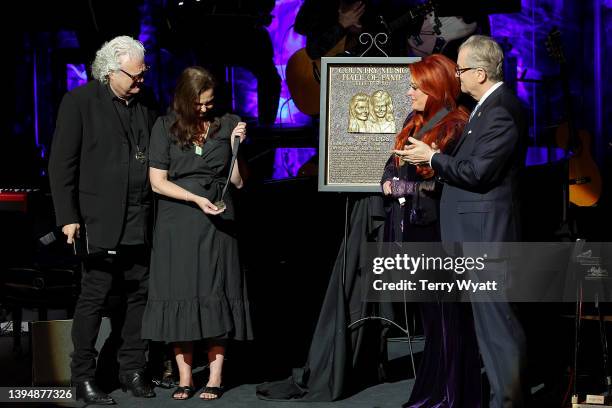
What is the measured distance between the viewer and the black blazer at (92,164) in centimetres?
475

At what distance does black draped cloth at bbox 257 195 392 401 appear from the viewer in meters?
4.93

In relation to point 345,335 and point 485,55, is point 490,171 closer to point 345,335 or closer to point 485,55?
point 485,55

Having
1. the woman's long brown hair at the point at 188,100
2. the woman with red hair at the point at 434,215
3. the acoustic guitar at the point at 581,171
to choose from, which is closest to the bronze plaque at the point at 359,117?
the woman with red hair at the point at 434,215

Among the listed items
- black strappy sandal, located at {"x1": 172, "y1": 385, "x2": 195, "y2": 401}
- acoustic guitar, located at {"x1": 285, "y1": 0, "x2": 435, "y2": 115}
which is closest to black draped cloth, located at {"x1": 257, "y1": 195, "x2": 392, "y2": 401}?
black strappy sandal, located at {"x1": 172, "y1": 385, "x2": 195, "y2": 401}

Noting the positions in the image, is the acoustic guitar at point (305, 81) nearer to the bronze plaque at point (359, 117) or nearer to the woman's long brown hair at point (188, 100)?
the bronze plaque at point (359, 117)

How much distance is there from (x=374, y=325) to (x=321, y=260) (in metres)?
1.56

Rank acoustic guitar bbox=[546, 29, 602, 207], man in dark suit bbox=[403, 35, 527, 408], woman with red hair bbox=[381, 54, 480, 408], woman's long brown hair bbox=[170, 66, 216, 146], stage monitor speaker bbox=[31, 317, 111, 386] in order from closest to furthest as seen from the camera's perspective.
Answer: man in dark suit bbox=[403, 35, 527, 408], woman with red hair bbox=[381, 54, 480, 408], woman's long brown hair bbox=[170, 66, 216, 146], stage monitor speaker bbox=[31, 317, 111, 386], acoustic guitar bbox=[546, 29, 602, 207]

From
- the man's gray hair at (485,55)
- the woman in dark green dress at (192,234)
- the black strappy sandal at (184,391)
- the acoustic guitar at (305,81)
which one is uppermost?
Answer: the acoustic guitar at (305,81)

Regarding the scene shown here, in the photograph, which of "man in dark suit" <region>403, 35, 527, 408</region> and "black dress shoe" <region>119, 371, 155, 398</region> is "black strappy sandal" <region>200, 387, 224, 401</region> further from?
"man in dark suit" <region>403, 35, 527, 408</region>

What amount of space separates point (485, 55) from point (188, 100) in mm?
1522

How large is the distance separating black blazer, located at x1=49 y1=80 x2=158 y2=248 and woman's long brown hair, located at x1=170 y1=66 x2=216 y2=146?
310mm

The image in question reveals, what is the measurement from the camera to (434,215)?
4.52 meters

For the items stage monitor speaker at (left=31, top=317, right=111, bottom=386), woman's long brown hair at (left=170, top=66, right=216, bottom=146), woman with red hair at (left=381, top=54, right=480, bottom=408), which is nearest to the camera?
woman with red hair at (left=381, top=54, right=480, bottom=408)

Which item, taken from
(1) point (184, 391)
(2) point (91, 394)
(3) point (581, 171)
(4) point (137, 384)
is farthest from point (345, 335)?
(3) point (581, 171)
